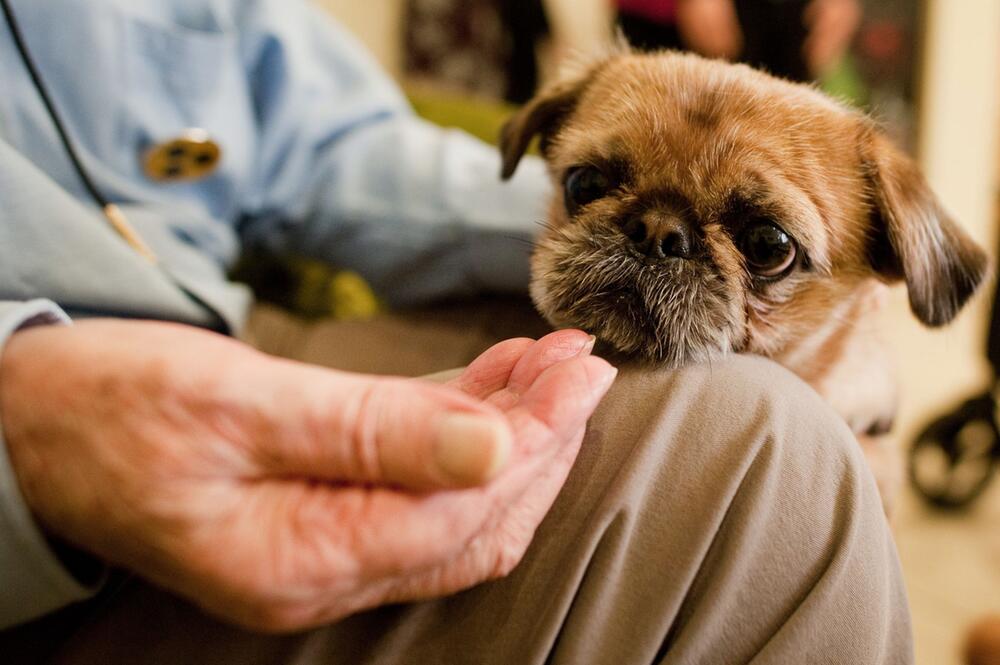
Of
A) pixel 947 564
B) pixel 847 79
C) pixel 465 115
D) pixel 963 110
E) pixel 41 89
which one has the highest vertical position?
pixel 41 89

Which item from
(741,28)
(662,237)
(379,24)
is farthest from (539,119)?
(379,24)

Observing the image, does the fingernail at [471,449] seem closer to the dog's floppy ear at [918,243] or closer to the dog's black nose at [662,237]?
the dog's black nose at [662,237]

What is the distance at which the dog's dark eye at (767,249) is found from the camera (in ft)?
2.77

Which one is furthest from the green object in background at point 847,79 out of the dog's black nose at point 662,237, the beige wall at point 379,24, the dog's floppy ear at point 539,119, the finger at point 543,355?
the finger at point 543,355

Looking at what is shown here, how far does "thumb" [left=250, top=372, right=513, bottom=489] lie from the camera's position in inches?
17.7

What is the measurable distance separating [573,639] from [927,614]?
138 cm

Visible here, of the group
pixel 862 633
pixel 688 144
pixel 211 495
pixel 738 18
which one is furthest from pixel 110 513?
pixel 738 18

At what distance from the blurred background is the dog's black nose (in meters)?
1.71

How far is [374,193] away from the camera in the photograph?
→ 1.19m

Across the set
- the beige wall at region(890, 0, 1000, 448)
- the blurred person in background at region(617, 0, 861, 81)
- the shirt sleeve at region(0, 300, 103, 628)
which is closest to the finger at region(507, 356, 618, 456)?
the shirt sleeve at region(0, 300, 103, 628)

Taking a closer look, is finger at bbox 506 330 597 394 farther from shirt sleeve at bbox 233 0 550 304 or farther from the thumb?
shirt sleeve at bbox 233 0 550 304

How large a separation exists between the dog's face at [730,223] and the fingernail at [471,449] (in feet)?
1.13

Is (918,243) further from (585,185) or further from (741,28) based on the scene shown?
(741,28)

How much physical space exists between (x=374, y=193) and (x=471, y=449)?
2.74 ft
